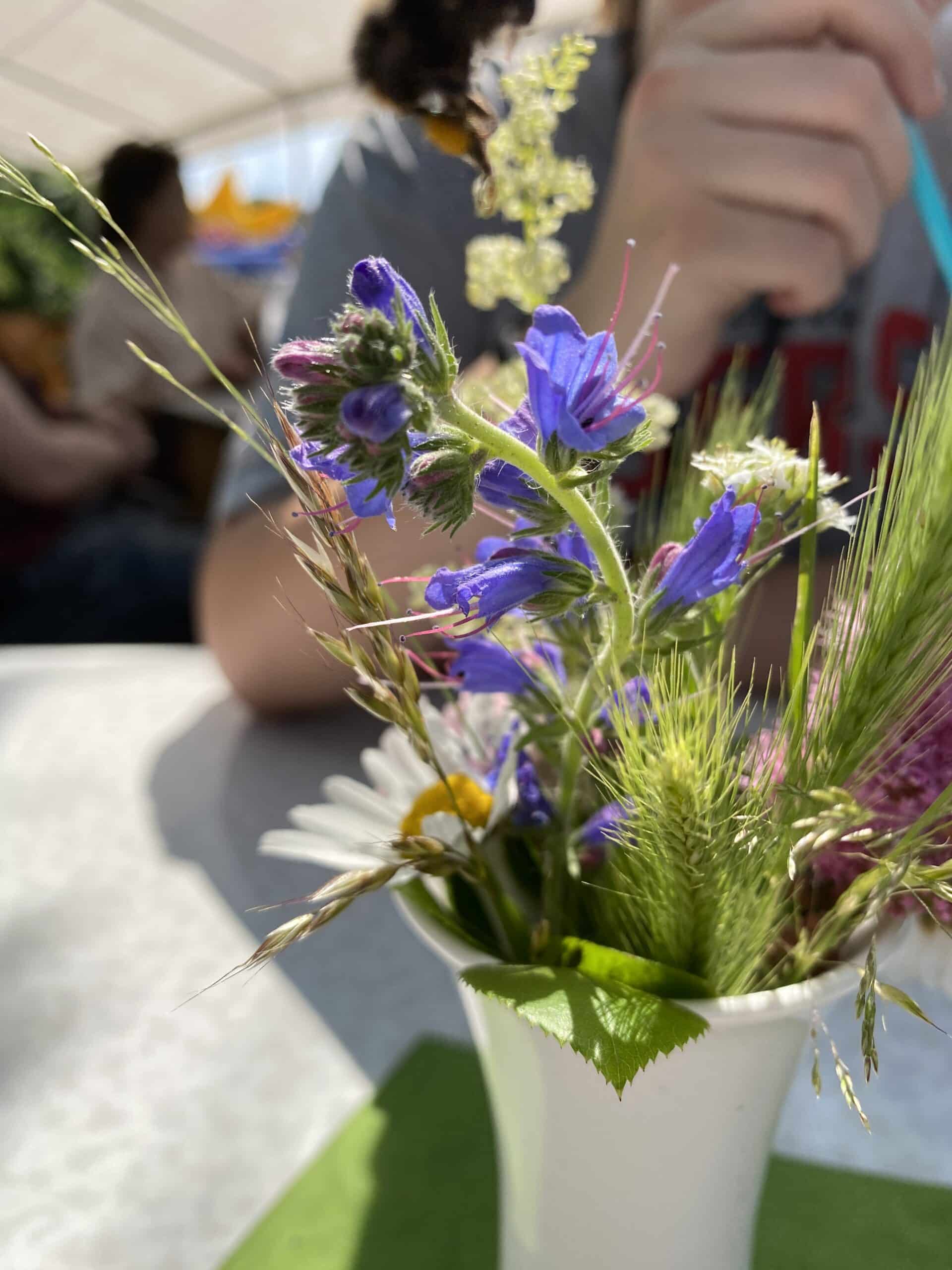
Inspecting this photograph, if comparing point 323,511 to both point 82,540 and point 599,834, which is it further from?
point 82,540

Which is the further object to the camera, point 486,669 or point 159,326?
point 159,326

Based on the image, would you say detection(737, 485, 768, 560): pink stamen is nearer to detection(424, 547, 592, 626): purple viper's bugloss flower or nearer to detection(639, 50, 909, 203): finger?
detection(424, 547, 592, 626): purple viper's bugloss flower

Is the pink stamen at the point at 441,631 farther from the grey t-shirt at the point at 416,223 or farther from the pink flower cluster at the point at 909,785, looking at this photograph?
the grey t-shirt at the point at 416,223

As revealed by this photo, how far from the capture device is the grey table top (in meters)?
0.28

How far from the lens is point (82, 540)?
3.92 feet

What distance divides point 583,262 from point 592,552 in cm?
55

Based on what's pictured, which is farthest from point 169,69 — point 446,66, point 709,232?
point 446,66

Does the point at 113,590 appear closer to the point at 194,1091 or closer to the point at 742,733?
the point at 194,1091

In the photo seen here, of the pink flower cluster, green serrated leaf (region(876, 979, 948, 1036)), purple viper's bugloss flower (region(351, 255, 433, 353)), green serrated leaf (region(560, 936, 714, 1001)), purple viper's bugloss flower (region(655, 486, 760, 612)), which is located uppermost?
purple viper's bugloss flower (region(351, 255, 433, 353))

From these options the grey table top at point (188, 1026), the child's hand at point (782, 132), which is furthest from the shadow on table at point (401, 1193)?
the child's hand at point (782, 132)

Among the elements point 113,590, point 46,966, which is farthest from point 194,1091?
point 113,590

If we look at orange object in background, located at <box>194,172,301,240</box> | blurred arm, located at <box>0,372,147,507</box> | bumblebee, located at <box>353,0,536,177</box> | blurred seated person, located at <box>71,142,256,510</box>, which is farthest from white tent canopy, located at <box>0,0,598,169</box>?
bumblebee, located at <box>353,0,536,177</box>

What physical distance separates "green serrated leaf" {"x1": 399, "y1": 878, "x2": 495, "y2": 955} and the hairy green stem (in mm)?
40

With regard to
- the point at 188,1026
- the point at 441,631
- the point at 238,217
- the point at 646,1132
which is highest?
the point at 441,631
